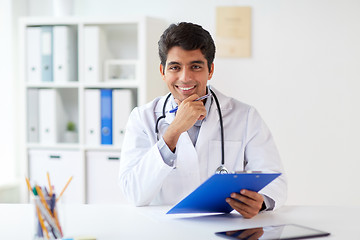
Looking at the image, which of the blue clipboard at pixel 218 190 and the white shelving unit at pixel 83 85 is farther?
the white shelving unit at pixel 83 85

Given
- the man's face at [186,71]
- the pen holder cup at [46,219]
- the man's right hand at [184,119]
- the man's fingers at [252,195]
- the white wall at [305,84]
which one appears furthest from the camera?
the white wall at [305,84]

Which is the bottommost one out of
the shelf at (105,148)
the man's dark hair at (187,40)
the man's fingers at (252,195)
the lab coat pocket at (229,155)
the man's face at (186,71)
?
the shelf at (105,148)

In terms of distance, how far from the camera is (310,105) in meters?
3.28

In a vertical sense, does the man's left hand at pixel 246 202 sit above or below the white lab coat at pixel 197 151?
below

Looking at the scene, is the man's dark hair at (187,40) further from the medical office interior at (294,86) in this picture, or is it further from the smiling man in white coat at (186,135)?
the medical office interior at (294,86)

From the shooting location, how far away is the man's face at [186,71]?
1779 mm

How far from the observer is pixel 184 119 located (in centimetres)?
168

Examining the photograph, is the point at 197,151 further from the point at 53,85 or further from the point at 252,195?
the point at 53,85

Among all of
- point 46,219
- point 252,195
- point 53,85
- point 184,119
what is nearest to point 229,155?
point 184,119

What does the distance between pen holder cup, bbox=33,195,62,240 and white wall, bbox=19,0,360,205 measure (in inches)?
89.6

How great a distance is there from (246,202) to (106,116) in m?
1.86

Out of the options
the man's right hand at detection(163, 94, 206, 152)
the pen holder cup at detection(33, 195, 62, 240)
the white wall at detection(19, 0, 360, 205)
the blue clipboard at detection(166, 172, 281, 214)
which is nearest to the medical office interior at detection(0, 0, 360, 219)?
the white wall at detection(19, 0, 360, 205)

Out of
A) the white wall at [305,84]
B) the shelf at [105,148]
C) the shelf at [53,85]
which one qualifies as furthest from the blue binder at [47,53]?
the white wall at [305,84]

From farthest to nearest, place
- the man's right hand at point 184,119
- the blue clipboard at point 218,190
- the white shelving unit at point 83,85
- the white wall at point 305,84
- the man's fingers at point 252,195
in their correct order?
the white wall at point 305,84 < the white shelving unit at point 83,85 < the man's right hand at point 184,119 < the man's fingers at point 252,195 < the blue clipboard at point 218,190
